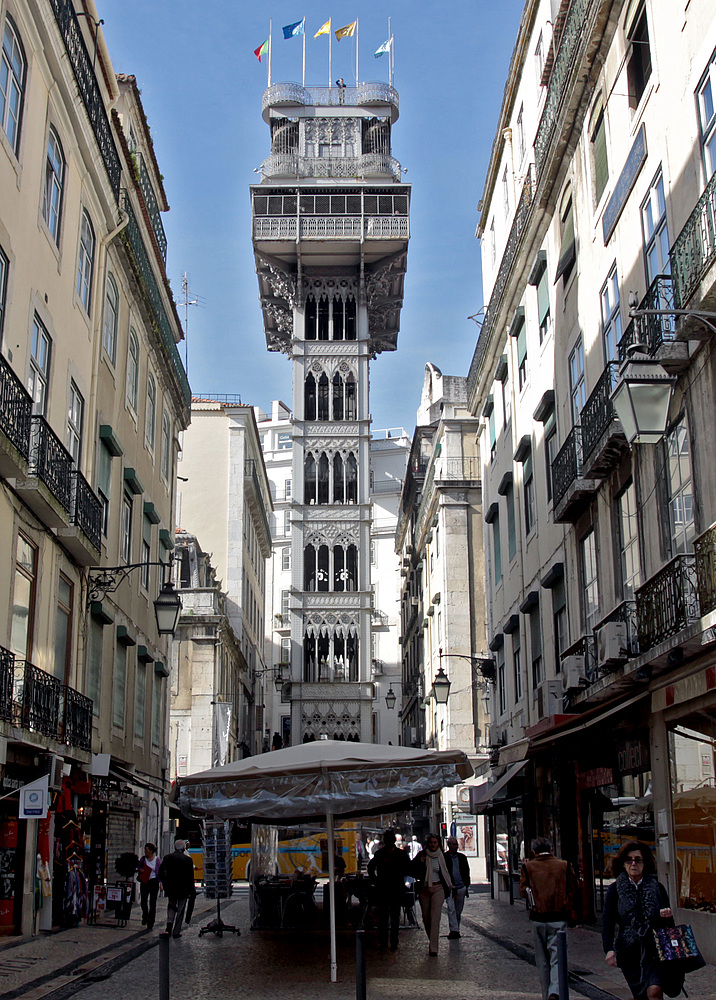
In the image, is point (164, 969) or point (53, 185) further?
point (53, 185)

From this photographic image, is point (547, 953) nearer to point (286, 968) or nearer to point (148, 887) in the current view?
point (286, 968)

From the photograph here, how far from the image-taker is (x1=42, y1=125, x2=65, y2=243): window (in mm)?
17916

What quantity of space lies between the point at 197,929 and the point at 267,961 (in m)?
5.75

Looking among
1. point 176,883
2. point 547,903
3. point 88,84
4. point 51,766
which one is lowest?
point 176,883

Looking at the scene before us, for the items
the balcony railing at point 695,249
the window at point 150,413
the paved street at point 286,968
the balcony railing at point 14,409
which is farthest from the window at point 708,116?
the window at point 150,413

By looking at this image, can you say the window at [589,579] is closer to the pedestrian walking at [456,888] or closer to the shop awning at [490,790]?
the shop awning at [490,790]

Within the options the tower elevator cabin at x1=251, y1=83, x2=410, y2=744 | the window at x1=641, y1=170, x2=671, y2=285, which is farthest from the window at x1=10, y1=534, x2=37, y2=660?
the tower elevator cabin at x1=251, y1=83, x2=410, y2=744

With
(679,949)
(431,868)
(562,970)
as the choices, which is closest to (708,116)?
→ (679,949)

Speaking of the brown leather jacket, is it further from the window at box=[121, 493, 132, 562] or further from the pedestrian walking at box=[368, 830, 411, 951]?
the window at box=[121, 493, 132, 562]

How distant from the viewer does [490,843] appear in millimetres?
31469

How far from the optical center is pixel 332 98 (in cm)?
6606

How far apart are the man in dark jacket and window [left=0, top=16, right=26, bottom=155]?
10508 millimetres

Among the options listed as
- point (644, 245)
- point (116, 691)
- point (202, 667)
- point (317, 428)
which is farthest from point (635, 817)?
point (317, 428)

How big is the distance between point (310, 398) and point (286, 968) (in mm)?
51752
